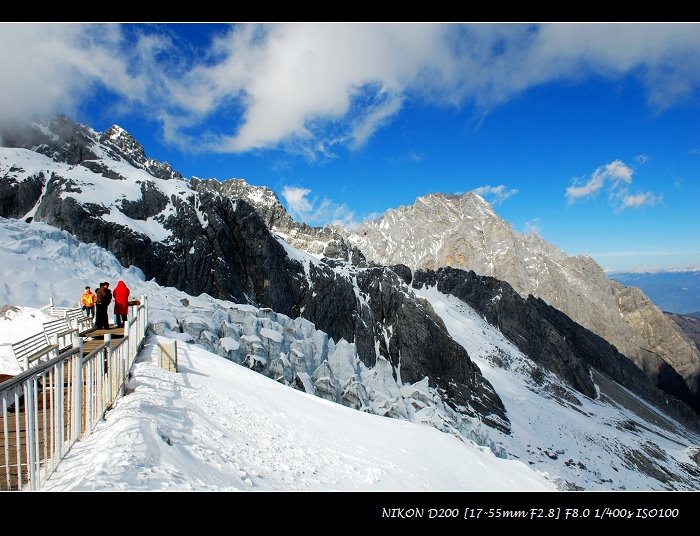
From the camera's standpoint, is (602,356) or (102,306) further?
(602,356)

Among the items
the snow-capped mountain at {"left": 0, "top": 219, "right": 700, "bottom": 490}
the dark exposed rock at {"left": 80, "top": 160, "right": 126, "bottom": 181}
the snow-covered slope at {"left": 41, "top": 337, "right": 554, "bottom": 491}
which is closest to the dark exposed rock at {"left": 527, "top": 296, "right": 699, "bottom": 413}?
the snow-capped mountain at {"left": 0, "top": 219, "right": 700, "bottom": 490}

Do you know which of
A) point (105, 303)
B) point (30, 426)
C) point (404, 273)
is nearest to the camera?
point (30, 426)

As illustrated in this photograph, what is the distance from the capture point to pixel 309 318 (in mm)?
71438

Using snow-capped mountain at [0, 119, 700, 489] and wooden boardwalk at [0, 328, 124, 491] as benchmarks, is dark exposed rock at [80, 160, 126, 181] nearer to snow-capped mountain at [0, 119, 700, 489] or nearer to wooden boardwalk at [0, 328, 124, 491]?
snow-capped mountain at [0, 119, 700, 489]

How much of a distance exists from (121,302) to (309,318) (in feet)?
183

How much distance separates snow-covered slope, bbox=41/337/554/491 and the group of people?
1.51m

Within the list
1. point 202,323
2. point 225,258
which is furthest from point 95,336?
point 225,258

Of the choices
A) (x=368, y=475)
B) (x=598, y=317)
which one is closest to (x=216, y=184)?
(x=598, y=317)

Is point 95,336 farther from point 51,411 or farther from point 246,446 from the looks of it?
point 51,411

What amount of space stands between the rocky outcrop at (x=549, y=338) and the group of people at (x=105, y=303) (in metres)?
106

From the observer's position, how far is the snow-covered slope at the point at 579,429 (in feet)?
197

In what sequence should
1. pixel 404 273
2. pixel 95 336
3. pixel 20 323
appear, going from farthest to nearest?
pixel 404 273, pixel 20 323, pixel 95 336
